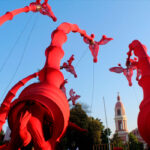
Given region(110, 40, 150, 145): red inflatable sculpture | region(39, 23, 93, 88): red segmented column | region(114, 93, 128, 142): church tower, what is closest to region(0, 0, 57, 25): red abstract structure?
region(39, 23, 93, 88): red segmented column

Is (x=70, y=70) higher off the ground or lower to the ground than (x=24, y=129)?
higher

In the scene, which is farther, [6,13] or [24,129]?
[6,13]

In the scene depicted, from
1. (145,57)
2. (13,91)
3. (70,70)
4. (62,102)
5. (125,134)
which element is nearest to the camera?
(62,102)

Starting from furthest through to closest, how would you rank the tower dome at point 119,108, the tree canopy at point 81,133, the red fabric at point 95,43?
the tower dome at point 119,108 → the tree canopy at point 81,133 → the red fabric at point 95,43

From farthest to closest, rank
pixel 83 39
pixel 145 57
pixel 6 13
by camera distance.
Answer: pixel 83 39, pixel 6 13, pixel 145 57

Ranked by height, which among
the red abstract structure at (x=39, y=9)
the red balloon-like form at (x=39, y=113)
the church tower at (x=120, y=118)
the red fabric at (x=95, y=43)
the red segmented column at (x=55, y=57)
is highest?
the church tower at (x=120, y=118)

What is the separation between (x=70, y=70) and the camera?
891cm

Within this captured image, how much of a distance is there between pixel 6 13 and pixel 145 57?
4.39 m

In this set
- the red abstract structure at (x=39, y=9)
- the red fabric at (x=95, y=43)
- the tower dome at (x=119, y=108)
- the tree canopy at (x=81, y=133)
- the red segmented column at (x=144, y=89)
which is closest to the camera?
the red segmented column at (x=144, y=89)

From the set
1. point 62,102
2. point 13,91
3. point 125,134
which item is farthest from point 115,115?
point 62,102

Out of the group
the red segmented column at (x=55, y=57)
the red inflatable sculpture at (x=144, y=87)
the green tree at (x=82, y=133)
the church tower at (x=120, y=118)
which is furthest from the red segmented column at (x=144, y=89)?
the church tower at (x=120, y=118)

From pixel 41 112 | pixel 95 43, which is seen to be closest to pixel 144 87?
pixel 41 112

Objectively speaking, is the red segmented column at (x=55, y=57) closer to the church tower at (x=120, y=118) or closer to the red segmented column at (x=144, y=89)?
the red segmented column at (x=144, y=89)

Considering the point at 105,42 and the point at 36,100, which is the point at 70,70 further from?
the point at 36,100
